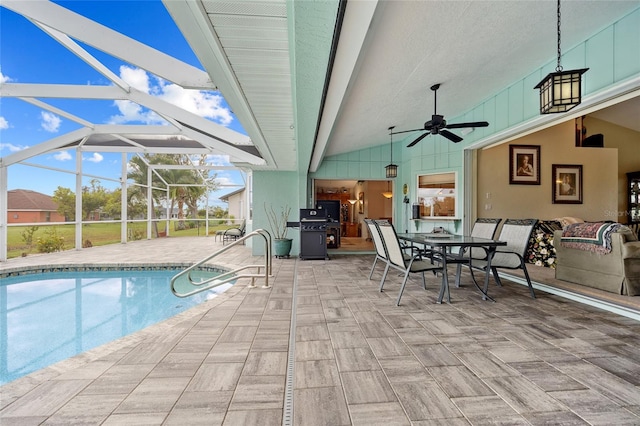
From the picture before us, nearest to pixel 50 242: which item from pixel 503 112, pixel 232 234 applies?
pixel 232 234

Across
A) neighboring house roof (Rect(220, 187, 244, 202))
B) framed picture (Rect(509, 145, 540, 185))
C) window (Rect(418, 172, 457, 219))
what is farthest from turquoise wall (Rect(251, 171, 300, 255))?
neighboring house roof (Rect(220, 187, 244, 202))

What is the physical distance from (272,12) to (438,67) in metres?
2.48

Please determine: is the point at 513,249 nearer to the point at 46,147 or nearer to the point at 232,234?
the point at 232,234

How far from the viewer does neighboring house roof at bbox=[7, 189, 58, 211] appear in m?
6.42

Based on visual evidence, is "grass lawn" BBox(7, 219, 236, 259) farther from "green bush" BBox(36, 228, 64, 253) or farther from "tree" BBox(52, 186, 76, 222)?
"tree" BBox(52, 186, 76, 222)

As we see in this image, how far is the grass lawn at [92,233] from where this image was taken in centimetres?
657

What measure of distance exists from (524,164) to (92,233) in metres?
12.4

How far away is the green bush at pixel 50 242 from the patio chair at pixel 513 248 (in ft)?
32.9

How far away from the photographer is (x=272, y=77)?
2.48 m

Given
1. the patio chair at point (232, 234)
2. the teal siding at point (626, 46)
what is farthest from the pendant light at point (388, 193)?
the teal siding at point (626, 46)

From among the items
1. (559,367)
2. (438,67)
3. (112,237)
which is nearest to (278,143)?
(438,67)

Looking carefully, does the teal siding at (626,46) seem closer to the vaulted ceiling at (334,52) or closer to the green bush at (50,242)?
the vaulted ceiling at (334,52)

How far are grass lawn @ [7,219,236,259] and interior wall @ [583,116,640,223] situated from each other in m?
12.3

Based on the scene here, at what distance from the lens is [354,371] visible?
180 centimetres
